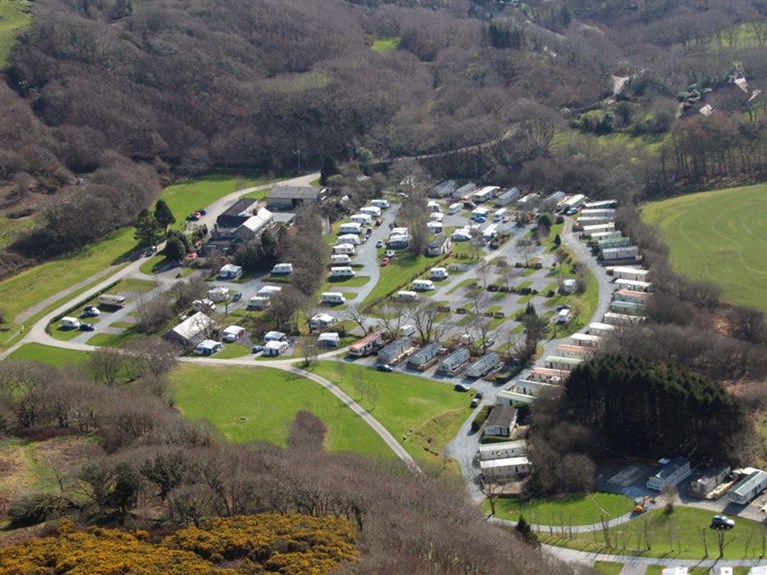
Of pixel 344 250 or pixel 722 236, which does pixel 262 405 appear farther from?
pixel 722 236

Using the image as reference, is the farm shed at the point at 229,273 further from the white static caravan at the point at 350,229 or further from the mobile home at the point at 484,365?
the mobile home at the point at 484,365

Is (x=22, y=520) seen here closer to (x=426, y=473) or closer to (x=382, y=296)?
(x=426, y=473)

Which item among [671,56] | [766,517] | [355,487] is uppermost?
[671,56]

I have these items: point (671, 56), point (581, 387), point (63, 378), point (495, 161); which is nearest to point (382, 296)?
point (581, 387)

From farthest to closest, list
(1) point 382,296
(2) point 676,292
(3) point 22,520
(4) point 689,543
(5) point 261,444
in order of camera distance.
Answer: (1) point 382,296
(2) point 676,292
(5) point 261,444
(4) point 689,543
(3) point 22,520

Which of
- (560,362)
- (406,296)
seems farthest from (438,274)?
(560,362)

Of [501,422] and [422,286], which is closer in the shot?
[501,422]

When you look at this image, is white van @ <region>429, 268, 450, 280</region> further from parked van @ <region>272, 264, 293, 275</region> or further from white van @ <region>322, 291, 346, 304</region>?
parked van @ <region>272, 264, 293, 275</region>
